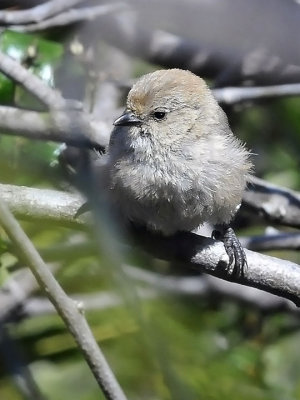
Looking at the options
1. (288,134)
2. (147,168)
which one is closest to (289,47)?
(147,168)

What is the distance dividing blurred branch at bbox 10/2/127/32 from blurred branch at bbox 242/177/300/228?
50.8 inches

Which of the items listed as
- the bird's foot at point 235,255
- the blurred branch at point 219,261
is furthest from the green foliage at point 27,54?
the bird's foot at point 235,255

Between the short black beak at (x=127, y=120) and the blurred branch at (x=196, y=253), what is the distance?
0.61 m

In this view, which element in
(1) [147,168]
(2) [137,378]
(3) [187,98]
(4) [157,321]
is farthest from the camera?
(3) [187,98]

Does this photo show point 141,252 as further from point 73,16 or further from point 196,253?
point 73,16

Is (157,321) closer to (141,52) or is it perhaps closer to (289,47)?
(289,47)

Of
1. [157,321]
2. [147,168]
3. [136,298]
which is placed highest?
[147,168]

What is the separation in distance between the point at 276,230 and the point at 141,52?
1.53 meters

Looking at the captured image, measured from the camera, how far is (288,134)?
582 centimetres

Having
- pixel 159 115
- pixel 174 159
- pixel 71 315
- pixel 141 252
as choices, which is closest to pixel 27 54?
pixel 159 115

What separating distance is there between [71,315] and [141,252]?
197cm

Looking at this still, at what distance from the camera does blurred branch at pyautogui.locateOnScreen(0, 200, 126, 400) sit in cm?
180

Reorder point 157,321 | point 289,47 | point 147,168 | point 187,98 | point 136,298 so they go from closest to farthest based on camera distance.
A: point 136,298 < point 157,321 < point 289,47 < point 147,168 < point 187,98

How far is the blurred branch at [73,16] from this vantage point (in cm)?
483
